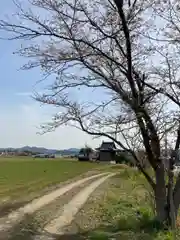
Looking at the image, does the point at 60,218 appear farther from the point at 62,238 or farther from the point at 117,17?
the point at 117,17

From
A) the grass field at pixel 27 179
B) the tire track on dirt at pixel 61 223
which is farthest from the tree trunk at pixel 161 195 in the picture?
the grass field at pixel 27 179

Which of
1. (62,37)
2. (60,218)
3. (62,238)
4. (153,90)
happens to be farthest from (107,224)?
(62,37)

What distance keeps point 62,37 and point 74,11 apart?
796 millimetres

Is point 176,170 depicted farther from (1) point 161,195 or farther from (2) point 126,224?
(2) point 126,224

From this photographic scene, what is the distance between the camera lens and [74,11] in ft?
39.3

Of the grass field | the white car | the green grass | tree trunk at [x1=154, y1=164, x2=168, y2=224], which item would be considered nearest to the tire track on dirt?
the green grass

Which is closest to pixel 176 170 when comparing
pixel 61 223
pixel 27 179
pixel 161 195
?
pixel 161 195

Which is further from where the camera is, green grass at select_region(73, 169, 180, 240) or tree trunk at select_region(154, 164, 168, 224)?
tree trunk at select_region(154, 164, 168, 224)

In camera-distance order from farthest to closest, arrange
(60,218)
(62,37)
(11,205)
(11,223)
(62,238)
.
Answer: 1. (11,205)
2. (60,218)
3. (11,223)
4. (62,37)
5. (62,238)

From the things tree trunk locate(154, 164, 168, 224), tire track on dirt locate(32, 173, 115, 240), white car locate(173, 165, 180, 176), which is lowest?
tire track on dirt locate(32, 173, 115, 240)

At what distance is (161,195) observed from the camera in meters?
13.3

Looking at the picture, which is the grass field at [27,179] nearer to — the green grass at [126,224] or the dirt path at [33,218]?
the dirt path at [33,218]

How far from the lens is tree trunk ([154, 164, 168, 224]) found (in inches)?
517

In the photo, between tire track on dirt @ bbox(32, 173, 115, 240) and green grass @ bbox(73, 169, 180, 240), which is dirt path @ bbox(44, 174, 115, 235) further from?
green grass @ bbox(73, 169, 180, 240)
